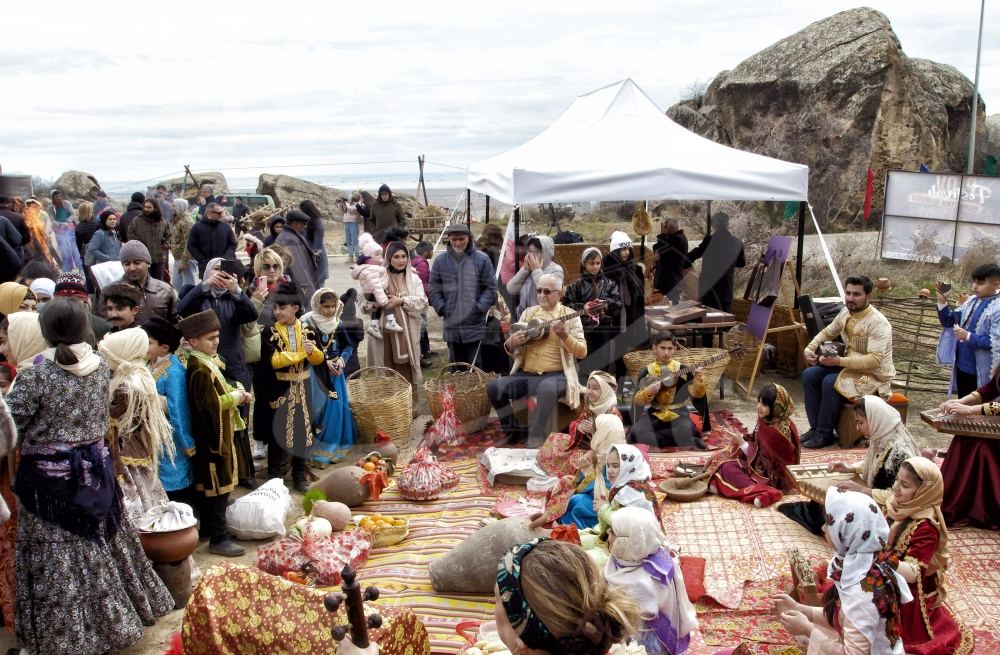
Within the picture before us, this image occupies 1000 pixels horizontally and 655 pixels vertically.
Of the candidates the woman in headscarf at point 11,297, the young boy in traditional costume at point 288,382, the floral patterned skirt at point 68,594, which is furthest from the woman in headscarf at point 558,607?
the woman in headscarf at point 11,297

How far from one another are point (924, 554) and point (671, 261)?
6.63 meters

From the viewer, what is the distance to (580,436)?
6.32 m

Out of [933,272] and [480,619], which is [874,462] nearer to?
[480,619]

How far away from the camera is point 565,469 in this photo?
6242 millimetres

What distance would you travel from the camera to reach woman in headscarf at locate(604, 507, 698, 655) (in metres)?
3.58

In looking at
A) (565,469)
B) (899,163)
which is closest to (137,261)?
(565,469)

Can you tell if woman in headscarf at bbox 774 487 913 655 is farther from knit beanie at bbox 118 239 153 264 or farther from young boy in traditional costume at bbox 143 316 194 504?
knit beanie at bbox 118 239 153 264

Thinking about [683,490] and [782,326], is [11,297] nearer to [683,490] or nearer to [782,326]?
[683,490]

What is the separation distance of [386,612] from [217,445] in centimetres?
208

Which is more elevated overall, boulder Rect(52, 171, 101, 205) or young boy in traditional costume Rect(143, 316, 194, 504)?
boulder Rect(52, 171, 101, 205)

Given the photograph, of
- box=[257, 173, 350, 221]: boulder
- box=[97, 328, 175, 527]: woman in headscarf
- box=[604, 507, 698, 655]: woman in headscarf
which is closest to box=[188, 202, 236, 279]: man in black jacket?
box=[97, 328, 175, 527]: woman in headscarf

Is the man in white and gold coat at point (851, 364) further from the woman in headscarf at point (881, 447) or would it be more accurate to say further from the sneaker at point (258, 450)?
the sneaker at point (258, 450)

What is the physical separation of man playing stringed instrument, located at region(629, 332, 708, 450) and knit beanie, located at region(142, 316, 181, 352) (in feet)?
12.1

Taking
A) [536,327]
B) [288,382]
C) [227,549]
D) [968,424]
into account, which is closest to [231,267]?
[288,382]
